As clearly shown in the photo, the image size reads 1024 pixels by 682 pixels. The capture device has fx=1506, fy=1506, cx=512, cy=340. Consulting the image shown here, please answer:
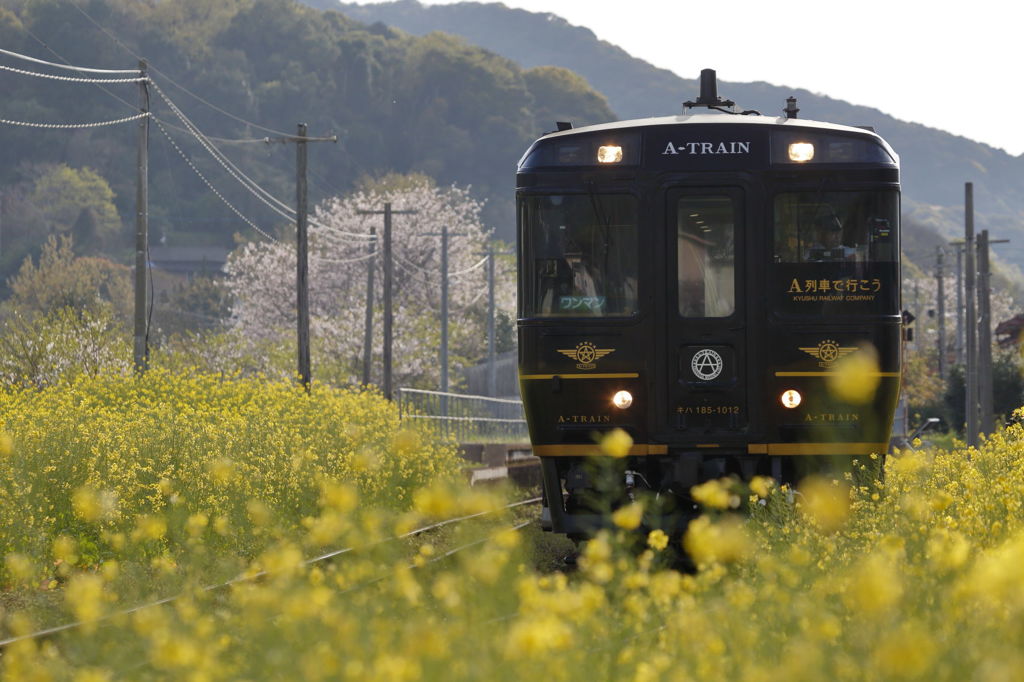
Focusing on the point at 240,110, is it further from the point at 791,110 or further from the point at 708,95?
the point at 791,110

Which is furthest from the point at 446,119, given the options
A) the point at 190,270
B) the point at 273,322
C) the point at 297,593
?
the point at 297,593

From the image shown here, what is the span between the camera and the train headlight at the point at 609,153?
34.5ft

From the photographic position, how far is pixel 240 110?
9869 cm

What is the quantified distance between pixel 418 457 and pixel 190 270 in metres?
80.1

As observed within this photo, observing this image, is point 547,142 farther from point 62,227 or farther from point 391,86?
point 391,86

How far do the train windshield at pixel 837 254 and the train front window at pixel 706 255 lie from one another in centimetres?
32

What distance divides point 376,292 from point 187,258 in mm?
40154

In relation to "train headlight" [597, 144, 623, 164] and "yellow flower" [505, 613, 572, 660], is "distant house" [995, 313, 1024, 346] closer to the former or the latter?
"train headlight" [597, 144, 623, 164]

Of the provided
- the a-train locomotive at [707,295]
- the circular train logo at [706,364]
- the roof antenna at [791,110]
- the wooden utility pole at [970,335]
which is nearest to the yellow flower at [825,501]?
the a-train locomotive at [707,295]

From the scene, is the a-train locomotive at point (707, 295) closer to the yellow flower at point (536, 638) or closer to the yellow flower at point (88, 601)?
the yellow flower at point (88, 601)

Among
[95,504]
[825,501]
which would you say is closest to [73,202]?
[95,504]

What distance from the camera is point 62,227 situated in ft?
275

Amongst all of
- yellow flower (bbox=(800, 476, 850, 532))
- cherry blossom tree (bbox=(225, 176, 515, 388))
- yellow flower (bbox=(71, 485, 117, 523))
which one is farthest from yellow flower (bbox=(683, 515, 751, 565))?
cherry blossom tree (bbox=(225, 176, 515, 388))

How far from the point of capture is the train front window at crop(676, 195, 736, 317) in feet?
34.0
